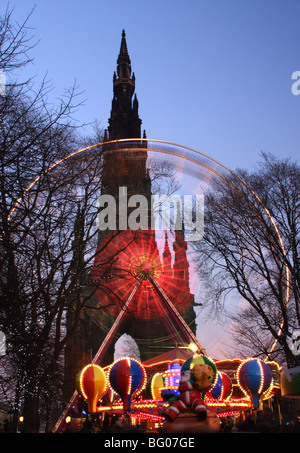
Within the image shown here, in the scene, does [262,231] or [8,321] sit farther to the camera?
[262,231]

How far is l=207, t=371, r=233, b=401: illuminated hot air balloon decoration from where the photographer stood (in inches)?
834

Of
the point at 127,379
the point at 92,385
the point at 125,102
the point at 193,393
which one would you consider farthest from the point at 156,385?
the point at 125,102

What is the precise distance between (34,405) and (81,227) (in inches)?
225

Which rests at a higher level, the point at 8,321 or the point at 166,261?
the point at 166,261

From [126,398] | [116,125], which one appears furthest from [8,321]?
[116,125]

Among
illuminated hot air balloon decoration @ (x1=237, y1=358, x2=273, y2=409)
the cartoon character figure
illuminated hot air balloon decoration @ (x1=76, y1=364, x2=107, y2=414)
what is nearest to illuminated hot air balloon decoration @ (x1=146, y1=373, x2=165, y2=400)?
illuminated hot air balloon decoration @ (x1=76, y1=364, x2=107, y2=414)

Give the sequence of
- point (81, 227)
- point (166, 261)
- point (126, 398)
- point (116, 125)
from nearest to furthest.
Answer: point (81, 227), point (126, 398), point (166, 261), point (116, 125)

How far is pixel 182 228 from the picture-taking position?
2262cm

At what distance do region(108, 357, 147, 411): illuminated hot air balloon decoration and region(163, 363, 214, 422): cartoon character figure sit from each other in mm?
7100

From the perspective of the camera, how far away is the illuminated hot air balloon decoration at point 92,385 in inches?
804

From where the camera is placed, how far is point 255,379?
773 inches

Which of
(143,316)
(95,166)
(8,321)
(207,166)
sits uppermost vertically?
(207,166)

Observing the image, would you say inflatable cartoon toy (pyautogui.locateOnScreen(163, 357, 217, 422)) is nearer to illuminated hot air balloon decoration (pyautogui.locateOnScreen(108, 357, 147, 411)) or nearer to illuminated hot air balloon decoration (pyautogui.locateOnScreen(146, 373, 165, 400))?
illuminated hot air balloon decoration (pyautogui.locateOnScreen(108, 357, 147, 411))
